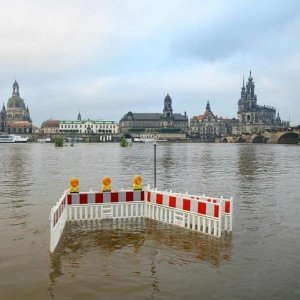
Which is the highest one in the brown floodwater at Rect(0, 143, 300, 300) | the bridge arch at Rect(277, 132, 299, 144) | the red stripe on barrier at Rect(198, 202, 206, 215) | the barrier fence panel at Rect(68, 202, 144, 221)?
the bridge arch at Rect(277, 132, 299, 144)

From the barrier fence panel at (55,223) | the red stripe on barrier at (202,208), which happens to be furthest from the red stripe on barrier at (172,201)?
the barrier fence panel at (55,223)

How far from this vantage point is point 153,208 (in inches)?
501

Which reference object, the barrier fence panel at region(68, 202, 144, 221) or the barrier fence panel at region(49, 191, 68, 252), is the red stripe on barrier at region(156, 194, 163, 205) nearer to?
the barrier fence panel at region(68, 202, 144, 221)

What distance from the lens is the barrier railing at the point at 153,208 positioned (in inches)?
437

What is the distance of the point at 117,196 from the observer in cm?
1263

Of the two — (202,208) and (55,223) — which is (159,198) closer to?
(202,208)

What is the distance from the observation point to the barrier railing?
1109cm

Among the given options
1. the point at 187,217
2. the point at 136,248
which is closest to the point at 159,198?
the point at 187,217

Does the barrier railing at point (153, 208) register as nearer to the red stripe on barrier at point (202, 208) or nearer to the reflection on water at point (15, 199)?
the red stripe on barrier at point (202, 208)

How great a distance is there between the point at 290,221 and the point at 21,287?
9.05 meters

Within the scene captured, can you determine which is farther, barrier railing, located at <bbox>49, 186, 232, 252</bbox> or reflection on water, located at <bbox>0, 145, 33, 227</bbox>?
reflection on water, located at <bbox>0, 145, 33, 227</bbox>

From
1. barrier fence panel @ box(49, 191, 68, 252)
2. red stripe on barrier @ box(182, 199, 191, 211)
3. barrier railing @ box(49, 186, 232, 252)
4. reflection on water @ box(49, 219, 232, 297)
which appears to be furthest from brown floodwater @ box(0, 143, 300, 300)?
red stripe on barrier @ box(182, 199, 191, 211)

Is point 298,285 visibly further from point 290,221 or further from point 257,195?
point 257,195

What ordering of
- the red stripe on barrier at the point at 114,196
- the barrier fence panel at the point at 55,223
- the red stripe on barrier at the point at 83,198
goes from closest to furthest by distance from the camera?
1. the barrier fence panel at the point at 55,223
2. the red stripe on barrier at the point at 83,198
3. the red stripe on barrier at the point at 114,196
